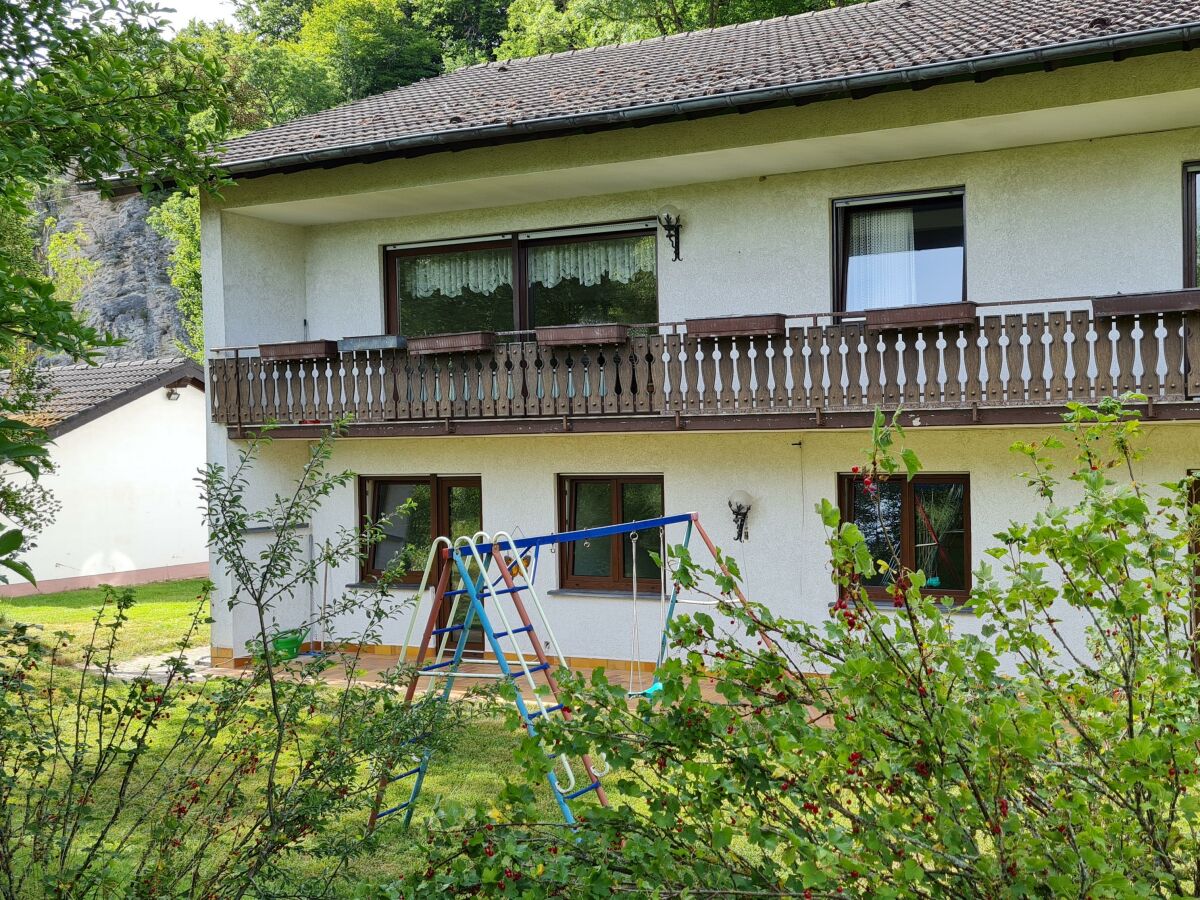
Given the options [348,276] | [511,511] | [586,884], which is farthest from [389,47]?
[586,884]

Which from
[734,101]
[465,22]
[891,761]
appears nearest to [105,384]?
[734,101]

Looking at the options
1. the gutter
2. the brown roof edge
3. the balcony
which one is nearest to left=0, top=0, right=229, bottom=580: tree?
the gutter

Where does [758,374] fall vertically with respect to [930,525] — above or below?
above

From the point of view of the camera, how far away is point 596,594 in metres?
12.8

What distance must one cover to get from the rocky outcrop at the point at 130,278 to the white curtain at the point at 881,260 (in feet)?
103

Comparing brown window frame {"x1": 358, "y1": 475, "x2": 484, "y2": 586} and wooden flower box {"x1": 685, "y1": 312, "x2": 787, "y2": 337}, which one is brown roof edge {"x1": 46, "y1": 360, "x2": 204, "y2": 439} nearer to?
brown window frame {"x1": 358, "y1": 475, "x2": 484, "y2": 586}

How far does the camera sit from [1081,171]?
10695mm

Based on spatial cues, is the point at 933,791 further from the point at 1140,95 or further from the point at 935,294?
the point at 935,294

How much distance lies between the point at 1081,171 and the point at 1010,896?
9.95m

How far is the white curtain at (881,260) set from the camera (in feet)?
38.2

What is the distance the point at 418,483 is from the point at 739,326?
→ 5050 mm

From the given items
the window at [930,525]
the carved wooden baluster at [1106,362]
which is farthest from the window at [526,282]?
the carved wooden baluster at [1106,362]

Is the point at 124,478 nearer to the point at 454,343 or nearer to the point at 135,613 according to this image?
the point at 135,613

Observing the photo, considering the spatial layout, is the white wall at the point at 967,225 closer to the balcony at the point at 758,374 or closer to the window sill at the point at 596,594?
the balcony at the point at 758,374
